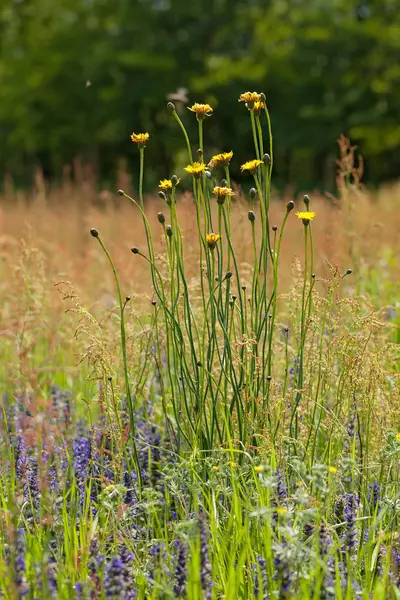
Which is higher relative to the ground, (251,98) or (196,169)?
(251,98)

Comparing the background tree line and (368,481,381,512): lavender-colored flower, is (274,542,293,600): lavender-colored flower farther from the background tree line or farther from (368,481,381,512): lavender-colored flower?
the background tree line

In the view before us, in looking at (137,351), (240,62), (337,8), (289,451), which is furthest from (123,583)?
(337,8)

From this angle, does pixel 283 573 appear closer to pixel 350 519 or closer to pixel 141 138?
pixel 350 519

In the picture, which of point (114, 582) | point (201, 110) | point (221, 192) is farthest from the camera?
point (201, 110)

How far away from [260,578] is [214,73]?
28.4 meters

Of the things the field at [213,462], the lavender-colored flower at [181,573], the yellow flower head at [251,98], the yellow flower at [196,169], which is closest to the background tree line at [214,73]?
the field at [213,462]

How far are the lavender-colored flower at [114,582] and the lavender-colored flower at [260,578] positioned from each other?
1.01 feet

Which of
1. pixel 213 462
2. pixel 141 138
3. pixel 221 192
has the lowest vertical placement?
pixel 213 462

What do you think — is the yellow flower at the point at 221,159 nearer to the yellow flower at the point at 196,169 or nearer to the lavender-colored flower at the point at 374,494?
the yellow flower at the point at 196,169

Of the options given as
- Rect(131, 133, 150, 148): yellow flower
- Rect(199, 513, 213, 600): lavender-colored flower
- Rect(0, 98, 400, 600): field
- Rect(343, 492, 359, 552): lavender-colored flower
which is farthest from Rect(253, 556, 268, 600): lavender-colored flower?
Rect(131, 133, 150, 148): yellow flower

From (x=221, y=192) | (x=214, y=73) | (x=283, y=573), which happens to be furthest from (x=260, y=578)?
(x=214, y=73)

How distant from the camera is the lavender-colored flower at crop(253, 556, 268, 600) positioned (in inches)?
72.3

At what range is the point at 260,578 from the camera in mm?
1829

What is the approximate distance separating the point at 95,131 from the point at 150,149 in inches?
86.5
